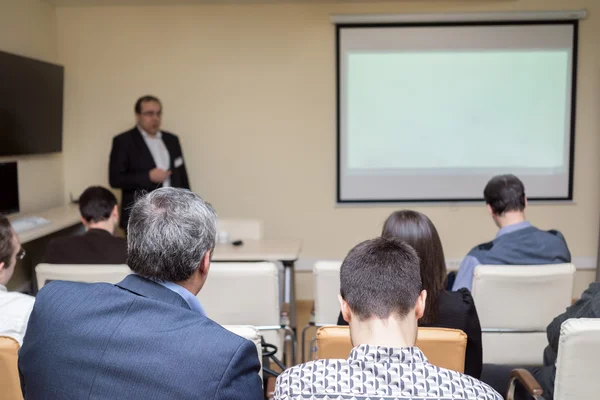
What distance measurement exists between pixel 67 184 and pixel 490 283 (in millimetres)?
4256

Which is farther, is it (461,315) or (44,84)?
(44,84)

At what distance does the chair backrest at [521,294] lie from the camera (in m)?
2.51

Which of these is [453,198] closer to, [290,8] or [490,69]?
[490,69]

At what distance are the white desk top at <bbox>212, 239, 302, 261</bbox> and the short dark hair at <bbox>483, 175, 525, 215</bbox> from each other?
1.27 metres

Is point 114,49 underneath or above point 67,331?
above

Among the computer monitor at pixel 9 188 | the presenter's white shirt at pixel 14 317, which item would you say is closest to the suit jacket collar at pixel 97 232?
the presenter's white shirt at pixel 14 317

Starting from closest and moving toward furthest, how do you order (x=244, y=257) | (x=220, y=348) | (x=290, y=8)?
(x=220, y=348)
(x=244, y=257)
(x=290, y=8)

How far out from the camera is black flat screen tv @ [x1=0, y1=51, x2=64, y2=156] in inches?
166

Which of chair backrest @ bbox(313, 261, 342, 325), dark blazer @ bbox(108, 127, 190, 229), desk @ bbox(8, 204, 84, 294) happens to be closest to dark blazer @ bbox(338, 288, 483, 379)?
chair backrest @ bbox(313, 261, 342, 325)

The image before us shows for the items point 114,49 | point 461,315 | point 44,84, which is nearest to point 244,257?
point 461,315

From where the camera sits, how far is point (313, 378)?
3.71 feet

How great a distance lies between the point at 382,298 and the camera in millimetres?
1272

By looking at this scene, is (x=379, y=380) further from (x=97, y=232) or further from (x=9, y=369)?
(x=97, y=232)

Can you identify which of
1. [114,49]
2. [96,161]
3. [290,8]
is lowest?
[96,161]
